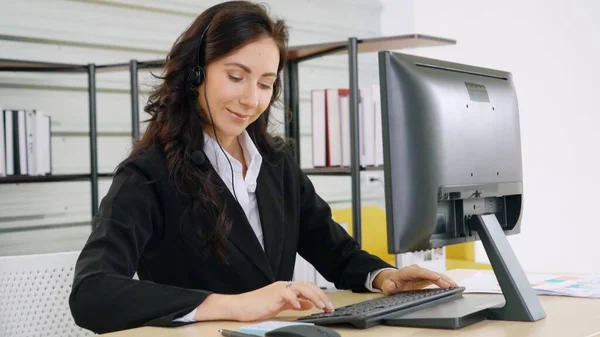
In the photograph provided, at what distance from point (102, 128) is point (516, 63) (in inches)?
101

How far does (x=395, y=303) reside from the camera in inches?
61.4

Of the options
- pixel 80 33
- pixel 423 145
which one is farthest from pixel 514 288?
pixel 80 33

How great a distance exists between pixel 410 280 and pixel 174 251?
20.5 inches

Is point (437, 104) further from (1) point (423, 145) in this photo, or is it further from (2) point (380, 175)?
(2) point (380, 175)

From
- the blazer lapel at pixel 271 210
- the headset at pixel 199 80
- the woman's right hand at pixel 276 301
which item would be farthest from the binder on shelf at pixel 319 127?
the woman's right hand at pixel 276 301

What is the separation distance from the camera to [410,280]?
Result: 1843mm

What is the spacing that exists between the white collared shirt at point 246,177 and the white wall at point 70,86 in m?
1.80

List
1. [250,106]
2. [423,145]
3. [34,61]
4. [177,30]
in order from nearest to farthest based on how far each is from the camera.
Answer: [423,145], [250,106], [34,61], [177,30]

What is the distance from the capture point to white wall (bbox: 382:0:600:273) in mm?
4844

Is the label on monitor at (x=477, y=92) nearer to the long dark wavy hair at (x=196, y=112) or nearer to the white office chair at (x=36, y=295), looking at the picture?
the long dark wavy hair at (x=196, y=112)

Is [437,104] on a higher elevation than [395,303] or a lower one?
higher

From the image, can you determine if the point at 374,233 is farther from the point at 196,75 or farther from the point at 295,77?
the point at 196,75

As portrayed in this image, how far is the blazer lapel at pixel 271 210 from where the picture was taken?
6.32 feet

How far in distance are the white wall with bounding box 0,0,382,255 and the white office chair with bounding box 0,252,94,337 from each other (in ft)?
5.54
